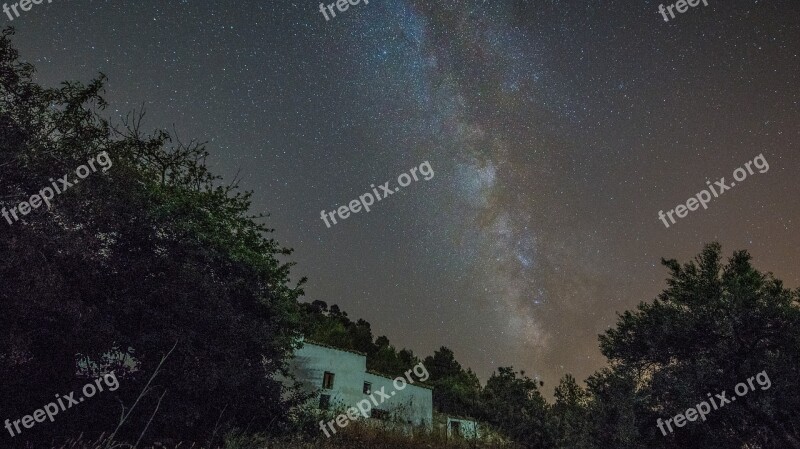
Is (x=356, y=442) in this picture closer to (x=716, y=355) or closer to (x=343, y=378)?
(x=716, y=355)

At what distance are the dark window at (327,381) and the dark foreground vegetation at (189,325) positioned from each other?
13.8 meters

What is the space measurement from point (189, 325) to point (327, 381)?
68.0ft

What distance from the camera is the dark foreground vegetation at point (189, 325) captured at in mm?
10477

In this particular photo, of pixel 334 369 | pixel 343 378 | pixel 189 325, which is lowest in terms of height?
pixel 189 325

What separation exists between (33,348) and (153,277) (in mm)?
3680

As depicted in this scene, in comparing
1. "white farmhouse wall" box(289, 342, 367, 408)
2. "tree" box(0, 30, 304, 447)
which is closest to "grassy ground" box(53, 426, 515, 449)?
"tree" box(0, 30, 304, 447)

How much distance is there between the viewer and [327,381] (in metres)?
32.7

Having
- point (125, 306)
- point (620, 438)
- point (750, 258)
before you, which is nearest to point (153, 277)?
point (125, 306)

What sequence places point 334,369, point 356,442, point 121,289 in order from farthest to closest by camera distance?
point 334,369, point 356,442, point 121,289

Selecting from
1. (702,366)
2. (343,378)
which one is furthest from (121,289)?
(343,378)

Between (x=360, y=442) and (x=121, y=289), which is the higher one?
(x=121, y=289)

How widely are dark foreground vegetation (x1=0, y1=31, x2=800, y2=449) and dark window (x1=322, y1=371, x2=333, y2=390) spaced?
45.4 feet

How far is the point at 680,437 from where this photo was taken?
17.1 meters

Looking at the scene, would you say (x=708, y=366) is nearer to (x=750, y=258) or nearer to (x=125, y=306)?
(x=750, y=258)
